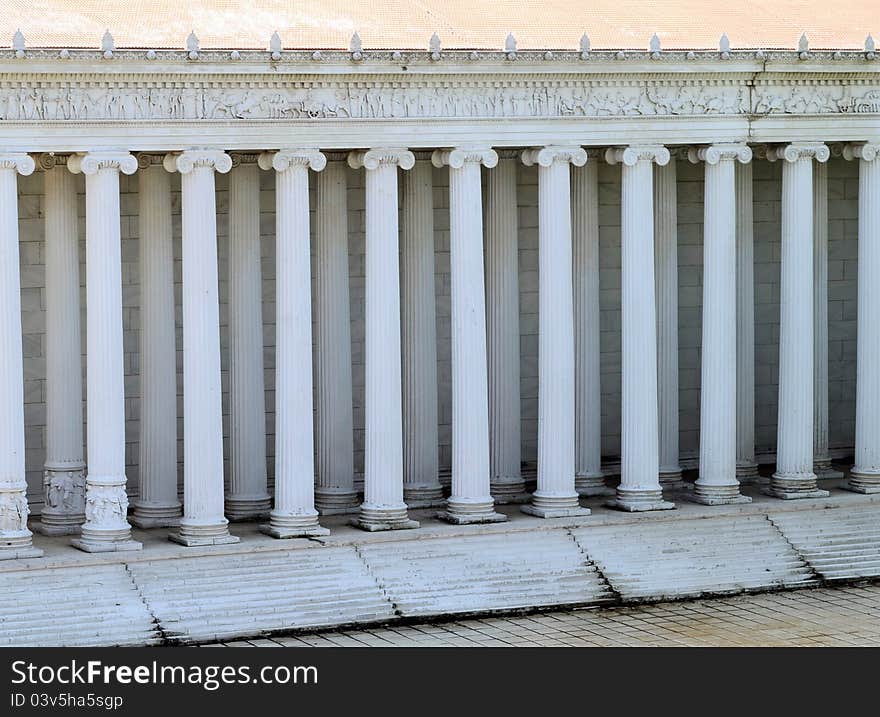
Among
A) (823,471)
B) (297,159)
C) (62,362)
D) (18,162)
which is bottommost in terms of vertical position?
(823,471)

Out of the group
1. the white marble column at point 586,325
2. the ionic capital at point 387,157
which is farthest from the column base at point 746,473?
the ionic capital at point 387,157

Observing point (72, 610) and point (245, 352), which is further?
point (245, 352)

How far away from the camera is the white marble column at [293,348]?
115ft

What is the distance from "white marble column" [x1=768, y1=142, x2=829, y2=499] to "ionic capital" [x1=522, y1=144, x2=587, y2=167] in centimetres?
423

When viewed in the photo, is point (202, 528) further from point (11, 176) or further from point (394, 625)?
point (11, 176)

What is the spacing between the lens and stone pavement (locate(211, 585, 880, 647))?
32.9 meters

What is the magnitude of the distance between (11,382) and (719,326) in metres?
12.9

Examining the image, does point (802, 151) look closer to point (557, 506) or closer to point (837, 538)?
point (837, 538)

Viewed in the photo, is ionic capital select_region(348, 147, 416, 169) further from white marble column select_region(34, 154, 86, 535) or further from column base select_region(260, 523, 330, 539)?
column base select_region(260, 523, 330, 539)

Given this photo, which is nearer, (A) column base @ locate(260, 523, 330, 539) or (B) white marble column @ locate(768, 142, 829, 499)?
(A) column base @ locate(260, 523, 330, 539)

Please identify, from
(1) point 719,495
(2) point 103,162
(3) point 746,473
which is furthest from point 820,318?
(2) point 103,162

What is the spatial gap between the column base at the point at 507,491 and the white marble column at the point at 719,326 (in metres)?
3.38

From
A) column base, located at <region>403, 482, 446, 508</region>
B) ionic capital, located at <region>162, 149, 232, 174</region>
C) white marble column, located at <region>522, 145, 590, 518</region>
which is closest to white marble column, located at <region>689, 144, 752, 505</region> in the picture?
white marble column, located at <region>522, 145, 590, 518</region>

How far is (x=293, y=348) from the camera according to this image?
35188mm
